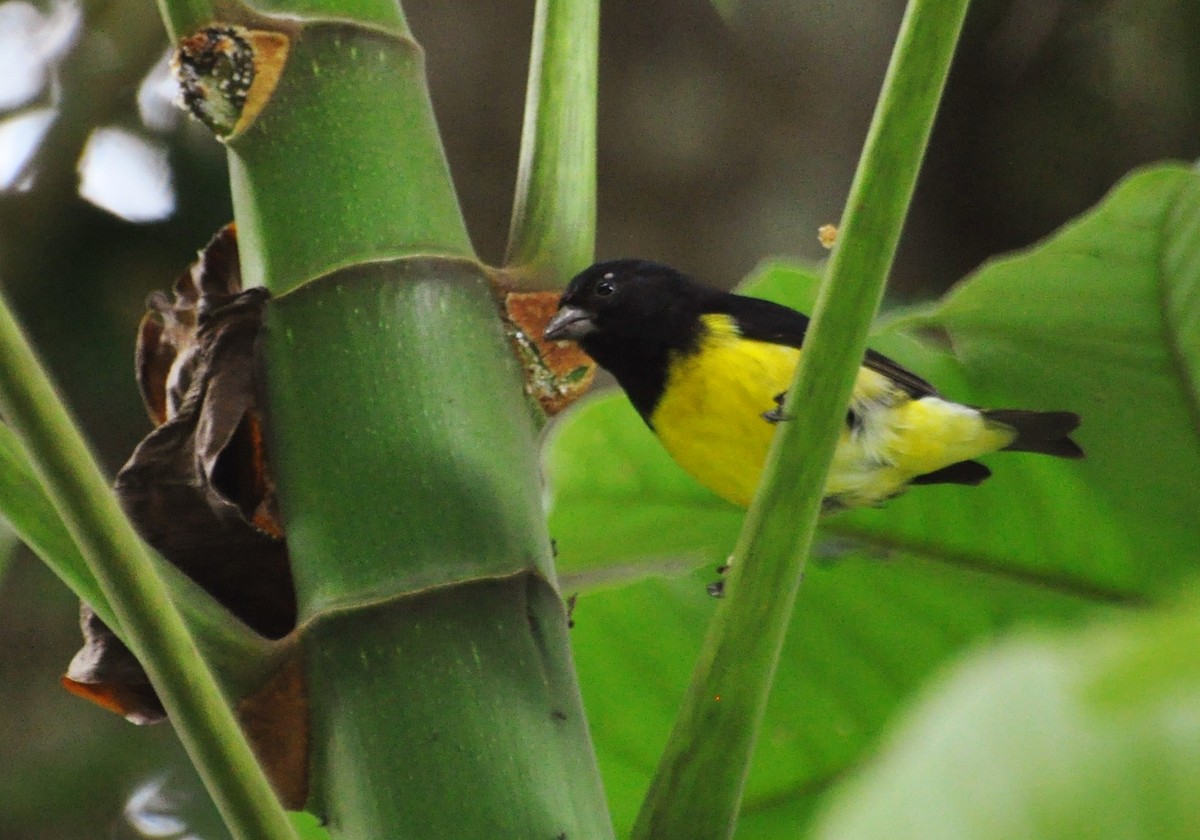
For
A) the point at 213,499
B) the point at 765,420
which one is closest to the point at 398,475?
the point at 213,499

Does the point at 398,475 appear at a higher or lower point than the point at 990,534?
higher

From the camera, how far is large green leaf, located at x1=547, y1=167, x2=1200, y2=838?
0.79 meters

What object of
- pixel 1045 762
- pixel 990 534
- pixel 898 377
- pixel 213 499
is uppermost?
pixel 1045 762

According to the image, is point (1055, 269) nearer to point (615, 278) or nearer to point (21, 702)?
point (615, 278)

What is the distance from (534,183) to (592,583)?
37 cm

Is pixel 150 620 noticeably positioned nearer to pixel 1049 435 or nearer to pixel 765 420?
pixel 1049 435

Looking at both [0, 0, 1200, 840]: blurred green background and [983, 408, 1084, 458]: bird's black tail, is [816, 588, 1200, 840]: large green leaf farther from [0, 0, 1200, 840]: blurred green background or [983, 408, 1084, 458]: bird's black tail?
[0, 0, 1200, 840]: blurred green background

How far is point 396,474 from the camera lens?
1.79 ft

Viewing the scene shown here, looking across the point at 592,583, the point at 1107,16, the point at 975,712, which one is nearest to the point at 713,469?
the point at 592,583

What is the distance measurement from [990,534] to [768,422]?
26.7 inches

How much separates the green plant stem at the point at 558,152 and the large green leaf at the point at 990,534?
0.24 meters

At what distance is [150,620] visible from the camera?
43 cm

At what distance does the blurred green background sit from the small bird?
0.45 metres

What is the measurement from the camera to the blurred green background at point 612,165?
2.18m
